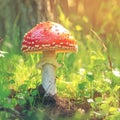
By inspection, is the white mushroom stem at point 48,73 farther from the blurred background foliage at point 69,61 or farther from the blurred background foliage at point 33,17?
the blurred background foliage at point 33,17

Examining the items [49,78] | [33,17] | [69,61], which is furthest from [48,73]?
[33,17]

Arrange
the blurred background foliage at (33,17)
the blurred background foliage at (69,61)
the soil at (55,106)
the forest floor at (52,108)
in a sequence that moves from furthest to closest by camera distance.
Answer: the blurred background foliage at (33,17)
the blurred background foliage at (69,61)
the soil at (55,106)
the forest floor at (52,108)

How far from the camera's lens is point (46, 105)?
4.51 metres

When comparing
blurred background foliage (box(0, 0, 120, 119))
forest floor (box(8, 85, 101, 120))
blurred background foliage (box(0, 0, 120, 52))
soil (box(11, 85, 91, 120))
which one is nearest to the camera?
forest floor (box(8, 85, 101, 120))

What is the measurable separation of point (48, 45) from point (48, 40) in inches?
1.9

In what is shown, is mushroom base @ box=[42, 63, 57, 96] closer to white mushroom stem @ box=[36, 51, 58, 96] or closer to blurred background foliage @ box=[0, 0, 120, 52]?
white mushroom stem @ box=[36, 51, 58, 96]

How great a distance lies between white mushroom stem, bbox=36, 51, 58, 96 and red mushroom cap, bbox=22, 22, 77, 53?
0.20 meters

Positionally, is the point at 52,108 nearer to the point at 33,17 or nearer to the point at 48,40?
the point at 48,40

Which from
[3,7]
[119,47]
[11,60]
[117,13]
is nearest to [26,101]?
[11,60]

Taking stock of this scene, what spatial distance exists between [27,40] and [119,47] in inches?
96.0

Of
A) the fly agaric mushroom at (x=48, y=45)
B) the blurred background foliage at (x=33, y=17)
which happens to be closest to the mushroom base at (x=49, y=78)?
the fly agaric mushroom at (x=48, y=45)

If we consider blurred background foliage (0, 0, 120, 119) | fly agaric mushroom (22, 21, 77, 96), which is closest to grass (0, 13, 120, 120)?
blurred background foliage (0, 0, 120, 119)

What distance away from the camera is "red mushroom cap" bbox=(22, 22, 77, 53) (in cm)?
435

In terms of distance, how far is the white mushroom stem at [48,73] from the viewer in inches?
181
